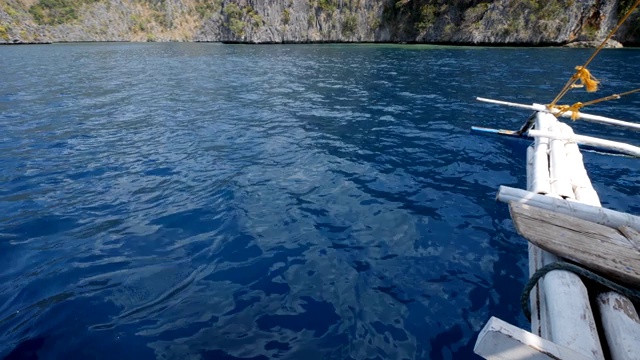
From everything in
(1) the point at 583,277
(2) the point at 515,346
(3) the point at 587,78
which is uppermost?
(3) the point at 587,78

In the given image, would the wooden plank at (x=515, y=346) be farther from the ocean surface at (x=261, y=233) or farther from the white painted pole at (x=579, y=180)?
the white painted pole at (x=579, y=180)

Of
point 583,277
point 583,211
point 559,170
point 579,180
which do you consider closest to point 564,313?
point 583,277

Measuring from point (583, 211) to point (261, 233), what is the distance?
4.67 metres

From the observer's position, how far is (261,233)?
5590 mm

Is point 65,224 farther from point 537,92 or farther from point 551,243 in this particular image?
point 537,92

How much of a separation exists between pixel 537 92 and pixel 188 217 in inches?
711

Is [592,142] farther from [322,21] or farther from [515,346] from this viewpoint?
[322,21]

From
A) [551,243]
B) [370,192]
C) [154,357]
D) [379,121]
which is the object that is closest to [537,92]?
[379,121]

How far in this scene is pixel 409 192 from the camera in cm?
691

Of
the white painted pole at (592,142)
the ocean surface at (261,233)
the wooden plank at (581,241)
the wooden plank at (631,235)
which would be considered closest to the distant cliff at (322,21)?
the ocean surface at (261,233)

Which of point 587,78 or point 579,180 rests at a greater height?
point 587,78

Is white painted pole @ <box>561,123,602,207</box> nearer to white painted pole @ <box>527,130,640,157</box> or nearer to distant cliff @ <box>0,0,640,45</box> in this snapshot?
white painted pole @ <box>527,130,640,157</box>

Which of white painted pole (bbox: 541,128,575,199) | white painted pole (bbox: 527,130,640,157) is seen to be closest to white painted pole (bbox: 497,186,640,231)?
white painted pole (bbox: 541,128,575,199)

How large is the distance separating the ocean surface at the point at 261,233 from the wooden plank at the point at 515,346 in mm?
1742
